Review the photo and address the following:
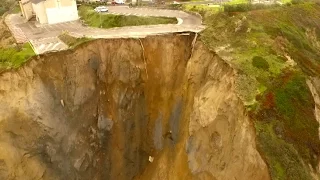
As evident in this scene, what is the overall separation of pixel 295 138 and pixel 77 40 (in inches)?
911

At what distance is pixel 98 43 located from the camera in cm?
3384

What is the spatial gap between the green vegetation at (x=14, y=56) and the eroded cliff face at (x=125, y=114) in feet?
3.09

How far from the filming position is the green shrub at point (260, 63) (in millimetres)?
30022

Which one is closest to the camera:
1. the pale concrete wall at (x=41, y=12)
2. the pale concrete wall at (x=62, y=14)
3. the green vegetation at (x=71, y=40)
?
the green vegetation at (x=71, y=40)

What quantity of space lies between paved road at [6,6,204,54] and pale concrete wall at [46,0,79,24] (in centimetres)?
98

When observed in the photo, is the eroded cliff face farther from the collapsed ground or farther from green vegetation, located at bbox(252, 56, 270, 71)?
green vegetation, located at bbox(252, 56, 270, 71)

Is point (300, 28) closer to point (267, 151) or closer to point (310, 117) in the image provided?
point (310, 117)

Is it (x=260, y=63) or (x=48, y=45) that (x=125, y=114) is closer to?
(x=48, y=45)

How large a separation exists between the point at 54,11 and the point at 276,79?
29.1 m

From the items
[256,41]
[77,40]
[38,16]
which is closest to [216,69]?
[256,41]

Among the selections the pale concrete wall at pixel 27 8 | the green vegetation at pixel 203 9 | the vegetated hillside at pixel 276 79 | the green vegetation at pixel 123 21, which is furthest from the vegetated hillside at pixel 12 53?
the green vegetation at pixel 203 9

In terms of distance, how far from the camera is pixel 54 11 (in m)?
42.7

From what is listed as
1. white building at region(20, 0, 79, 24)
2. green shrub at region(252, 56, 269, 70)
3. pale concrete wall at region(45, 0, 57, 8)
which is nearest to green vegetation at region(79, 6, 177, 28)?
white building at region(20, 0, 79, 24)

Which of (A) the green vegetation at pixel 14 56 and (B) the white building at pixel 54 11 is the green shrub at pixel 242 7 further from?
(A) the green vegetation at pixel 14 56
